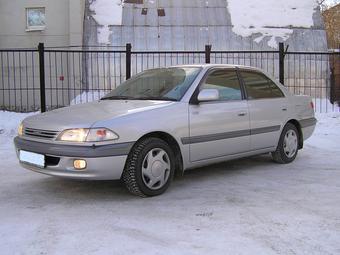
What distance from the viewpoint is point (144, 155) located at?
556 cm

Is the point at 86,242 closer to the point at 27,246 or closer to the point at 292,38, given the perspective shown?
the point at 27,246

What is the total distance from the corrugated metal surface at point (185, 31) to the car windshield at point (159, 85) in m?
10.3

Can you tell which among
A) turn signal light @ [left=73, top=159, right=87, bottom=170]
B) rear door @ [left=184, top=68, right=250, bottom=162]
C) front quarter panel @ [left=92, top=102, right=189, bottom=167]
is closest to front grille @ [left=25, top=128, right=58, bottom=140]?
turn signal light @ [left=73, top=159, right=87, bottom=170]

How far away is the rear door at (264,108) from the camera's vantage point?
23.0ft

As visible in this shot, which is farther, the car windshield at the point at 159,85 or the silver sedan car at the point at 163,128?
the car windshield at the point at 159,85

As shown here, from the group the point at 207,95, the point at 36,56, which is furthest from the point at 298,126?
the point at 36,56

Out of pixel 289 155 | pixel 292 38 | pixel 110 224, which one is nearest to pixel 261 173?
pixel 289 155

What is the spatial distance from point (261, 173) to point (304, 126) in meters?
1.40

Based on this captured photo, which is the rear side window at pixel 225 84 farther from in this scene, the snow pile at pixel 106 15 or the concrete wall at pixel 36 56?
the snow pile at pixel 106 15

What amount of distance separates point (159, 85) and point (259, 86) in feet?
5.40

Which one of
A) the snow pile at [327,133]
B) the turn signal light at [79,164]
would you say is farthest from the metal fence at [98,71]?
the turn signal light at [79,164]

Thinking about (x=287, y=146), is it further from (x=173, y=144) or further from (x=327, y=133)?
(x=327, y=133)

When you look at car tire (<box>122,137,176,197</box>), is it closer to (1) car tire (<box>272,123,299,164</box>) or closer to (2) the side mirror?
(2) the side mirror

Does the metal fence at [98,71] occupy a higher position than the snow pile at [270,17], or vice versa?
the snow pile at [270,17]
